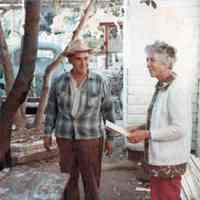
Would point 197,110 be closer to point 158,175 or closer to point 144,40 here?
point 144,40

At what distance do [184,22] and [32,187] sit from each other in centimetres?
491

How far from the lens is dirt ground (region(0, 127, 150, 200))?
3.31 m

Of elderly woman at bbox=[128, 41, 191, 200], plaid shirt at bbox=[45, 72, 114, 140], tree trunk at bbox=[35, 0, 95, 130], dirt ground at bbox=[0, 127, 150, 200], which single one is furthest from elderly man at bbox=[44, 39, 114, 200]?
tree trunk at bbox=[35, 0, 95, 130]

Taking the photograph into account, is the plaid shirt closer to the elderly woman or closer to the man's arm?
the man's arm

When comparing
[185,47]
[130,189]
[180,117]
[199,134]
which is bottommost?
[130,189]

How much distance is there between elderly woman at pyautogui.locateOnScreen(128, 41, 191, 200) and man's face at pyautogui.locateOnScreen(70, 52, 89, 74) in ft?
3.68

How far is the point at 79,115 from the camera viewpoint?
4758 millimetres

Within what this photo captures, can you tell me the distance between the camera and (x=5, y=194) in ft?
10.8

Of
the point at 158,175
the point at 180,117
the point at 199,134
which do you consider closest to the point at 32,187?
the point at 158,175

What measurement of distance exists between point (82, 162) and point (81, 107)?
58cm

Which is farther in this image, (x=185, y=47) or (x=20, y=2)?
(x=20, y=2)

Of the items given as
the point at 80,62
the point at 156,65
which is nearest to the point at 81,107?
the point at 80,62

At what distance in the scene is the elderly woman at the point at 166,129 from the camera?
348cm

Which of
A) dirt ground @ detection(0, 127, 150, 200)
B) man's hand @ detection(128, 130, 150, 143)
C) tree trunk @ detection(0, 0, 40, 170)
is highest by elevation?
tree trunk @ detection(0, 0, 40, 170)
